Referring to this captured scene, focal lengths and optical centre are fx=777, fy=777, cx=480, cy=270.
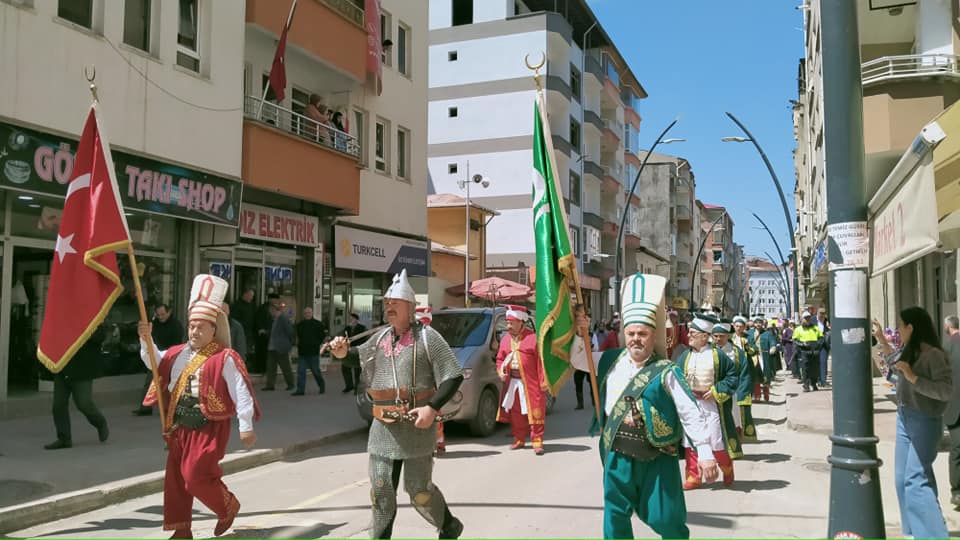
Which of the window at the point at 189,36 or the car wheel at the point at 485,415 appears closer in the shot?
the car wheel at the point at 485,415

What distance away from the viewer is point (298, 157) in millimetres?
16938

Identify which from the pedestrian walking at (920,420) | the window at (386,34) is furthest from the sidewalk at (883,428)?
the window at (386,34)

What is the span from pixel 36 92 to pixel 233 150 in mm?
4246

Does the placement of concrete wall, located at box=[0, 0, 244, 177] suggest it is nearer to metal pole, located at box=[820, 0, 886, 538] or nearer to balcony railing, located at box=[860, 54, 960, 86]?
metal pole, located at box=[820, 0, 886, 538]

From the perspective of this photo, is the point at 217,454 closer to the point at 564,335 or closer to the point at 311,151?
the point at 564,335

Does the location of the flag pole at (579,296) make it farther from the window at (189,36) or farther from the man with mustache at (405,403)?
the window at (189,36)

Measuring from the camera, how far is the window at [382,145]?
73.1 feet

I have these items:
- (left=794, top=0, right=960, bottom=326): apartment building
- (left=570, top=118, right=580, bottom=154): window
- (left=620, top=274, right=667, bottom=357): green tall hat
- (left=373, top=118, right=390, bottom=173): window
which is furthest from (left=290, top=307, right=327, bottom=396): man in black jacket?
(left=570, top=118, right=580, bottom=154): window

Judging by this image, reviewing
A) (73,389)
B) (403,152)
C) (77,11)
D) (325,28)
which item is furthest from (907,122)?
(73,389)

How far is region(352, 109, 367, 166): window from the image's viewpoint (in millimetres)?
21234

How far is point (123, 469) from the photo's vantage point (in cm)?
860

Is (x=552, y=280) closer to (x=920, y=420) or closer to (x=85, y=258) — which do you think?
(x=920, y=420)

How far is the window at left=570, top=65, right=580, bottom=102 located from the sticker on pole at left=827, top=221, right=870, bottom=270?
137 feet

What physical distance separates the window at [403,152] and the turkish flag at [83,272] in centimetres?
1736
